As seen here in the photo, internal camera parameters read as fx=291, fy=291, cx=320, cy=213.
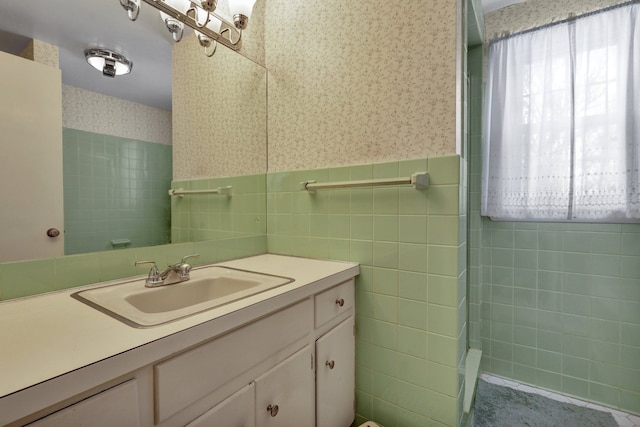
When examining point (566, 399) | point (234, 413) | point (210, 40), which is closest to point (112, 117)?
point (210, 40)

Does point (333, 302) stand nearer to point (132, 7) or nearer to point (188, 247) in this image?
point (188, 247)

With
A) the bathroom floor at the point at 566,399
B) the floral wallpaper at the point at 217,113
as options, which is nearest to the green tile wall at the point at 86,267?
the floral wallpaper at the point at 217,113

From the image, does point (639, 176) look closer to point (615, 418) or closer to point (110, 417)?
point (615, 418)

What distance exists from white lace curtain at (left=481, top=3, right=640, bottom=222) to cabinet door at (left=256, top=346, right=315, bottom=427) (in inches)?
65.8

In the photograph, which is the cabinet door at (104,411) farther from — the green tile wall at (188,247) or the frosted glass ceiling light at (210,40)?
the frosted glass ceiling light at (210,40)

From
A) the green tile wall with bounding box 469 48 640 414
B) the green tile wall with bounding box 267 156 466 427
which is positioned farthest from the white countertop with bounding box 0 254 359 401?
the green tile wall with bounding box 469 48 640 414

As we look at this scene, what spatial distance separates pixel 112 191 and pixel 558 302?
2.48 metres

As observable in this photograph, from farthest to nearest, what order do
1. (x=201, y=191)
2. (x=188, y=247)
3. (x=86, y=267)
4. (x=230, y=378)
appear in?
(x=201, y=191), (x=188, y=247), (x=86, y=267), (x=230, y=378)

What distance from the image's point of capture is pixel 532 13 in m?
1.88

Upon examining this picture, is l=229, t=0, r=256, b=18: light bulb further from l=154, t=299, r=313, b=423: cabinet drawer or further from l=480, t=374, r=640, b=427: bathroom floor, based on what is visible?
l=480, t=374, r=640, b=427: bathroom floor

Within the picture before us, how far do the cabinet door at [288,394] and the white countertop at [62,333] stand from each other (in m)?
0.22

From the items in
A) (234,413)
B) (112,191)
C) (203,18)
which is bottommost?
(234,413)

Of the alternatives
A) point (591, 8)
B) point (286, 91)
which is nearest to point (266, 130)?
point (286, 91)

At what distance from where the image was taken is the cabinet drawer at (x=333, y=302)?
1067 mm
